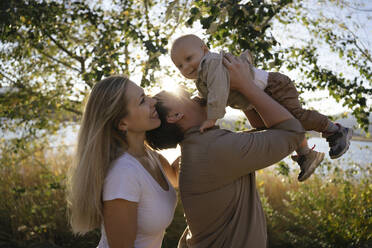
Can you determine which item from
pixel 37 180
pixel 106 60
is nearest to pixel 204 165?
pixel 106 60

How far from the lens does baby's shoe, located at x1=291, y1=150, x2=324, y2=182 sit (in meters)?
2.22

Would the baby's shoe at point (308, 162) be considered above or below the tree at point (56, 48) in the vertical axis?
below

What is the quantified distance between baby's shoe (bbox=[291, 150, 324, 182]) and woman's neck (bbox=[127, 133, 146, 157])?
1.01m

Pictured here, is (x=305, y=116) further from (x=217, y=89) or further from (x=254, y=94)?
(x=217, y=89)

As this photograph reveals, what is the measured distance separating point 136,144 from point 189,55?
0.70m

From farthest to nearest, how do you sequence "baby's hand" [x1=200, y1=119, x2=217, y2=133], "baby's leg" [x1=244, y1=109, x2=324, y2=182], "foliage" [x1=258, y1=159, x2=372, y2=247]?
"foliage" [x1=258, y1=159, x2=372, y2=247] → "baby's leg" [x1=244, y1=109, x2=324, y2=182] → "baby's hand" [x1=200, y1=119, x2=217, y2=133]

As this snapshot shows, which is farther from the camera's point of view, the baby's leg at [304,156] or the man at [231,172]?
the baby's leg at [304,156]

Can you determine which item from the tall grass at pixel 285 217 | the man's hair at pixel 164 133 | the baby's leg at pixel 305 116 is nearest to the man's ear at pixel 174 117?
the man's hair at pixel 164 133

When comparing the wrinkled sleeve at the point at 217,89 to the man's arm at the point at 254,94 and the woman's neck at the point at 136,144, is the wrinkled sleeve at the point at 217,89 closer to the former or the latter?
the man's arm at the point at 254,94

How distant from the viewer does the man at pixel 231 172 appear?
1743 millimetres

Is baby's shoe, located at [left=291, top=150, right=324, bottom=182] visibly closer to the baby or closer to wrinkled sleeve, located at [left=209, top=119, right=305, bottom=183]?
the baby

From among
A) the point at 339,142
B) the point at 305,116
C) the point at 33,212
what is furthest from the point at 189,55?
the point at 33,212

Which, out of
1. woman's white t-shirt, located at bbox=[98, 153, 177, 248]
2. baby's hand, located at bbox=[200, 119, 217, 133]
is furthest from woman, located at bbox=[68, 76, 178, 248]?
baby's hand, located at bbox=[200, 119, 217, 133]

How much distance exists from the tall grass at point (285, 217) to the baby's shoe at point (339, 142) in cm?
191
